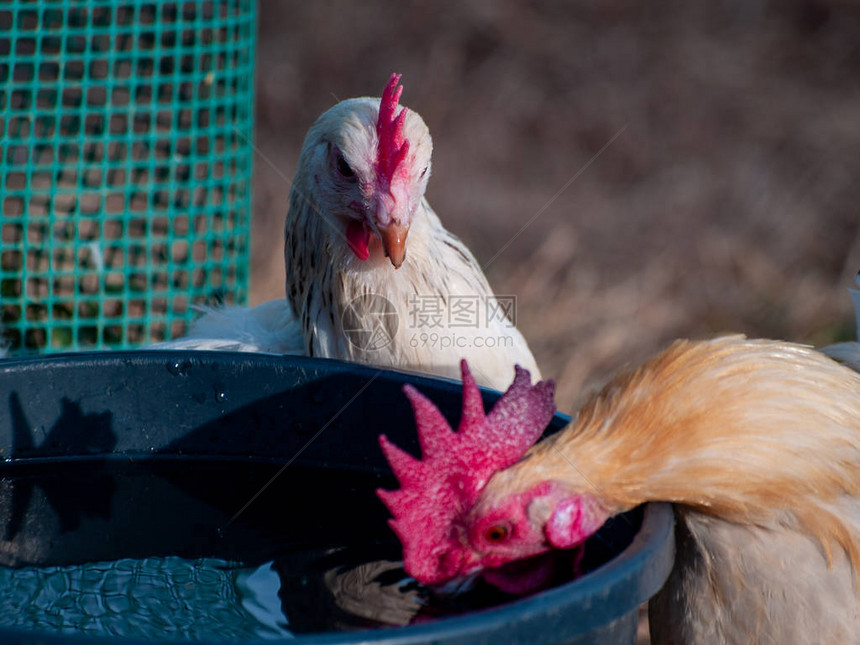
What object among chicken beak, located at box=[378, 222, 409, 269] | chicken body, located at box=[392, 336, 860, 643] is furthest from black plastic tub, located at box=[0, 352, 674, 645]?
chicken beak, located at box=[378, 222, 409, 269]

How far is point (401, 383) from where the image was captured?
2129 mm

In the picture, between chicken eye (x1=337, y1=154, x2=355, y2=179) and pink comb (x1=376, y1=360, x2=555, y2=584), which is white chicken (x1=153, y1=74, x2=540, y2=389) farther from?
pink comb (x1=376, y1=360, x2=555, y2=584)

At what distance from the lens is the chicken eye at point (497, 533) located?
1675 millimetres

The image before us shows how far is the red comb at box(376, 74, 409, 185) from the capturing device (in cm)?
256

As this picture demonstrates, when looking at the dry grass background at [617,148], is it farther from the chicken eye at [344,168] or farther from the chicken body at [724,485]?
the chicken body at [724,485]

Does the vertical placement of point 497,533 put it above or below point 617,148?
below

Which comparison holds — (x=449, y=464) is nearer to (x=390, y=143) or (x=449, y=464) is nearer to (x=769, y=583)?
(x=769, y=583)

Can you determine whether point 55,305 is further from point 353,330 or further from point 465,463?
point 465,463

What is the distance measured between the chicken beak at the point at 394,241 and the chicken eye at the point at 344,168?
0.18m

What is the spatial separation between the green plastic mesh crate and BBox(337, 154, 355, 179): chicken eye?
1.56 m

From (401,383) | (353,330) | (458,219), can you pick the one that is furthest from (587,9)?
(401,383)

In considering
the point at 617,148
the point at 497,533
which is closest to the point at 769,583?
the point at 497,533

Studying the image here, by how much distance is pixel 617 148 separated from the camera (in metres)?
6.57

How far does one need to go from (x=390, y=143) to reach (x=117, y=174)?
2318 mm
